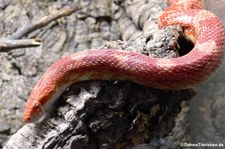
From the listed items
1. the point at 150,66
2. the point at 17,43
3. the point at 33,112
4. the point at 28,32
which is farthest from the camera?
the point at 28,32

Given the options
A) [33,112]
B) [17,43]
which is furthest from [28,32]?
[33,112]

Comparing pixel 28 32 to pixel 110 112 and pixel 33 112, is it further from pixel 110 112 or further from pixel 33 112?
pixel 110 112

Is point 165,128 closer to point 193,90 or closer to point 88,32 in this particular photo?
point 193,90

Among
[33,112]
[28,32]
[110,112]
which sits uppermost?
[110,112]

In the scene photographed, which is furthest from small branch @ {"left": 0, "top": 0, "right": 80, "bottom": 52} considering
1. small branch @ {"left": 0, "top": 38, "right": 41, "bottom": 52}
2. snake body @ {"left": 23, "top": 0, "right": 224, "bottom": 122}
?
snake body @ {"left": 23, "top": 0, "right": 224, "bottom": 122}

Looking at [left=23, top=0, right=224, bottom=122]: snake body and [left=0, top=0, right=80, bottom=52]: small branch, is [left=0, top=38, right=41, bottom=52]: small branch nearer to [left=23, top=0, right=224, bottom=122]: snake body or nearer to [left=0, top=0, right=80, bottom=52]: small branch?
[left=0, top=0, right=80, bottom=52]: small branch

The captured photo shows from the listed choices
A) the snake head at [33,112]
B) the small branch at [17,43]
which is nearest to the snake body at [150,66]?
the snake head at [33,112]

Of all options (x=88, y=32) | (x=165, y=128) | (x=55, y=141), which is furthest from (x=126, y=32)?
(x=55, y=141)
